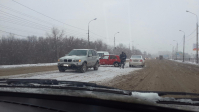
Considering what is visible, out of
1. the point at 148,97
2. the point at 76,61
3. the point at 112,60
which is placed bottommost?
the point at 112,60

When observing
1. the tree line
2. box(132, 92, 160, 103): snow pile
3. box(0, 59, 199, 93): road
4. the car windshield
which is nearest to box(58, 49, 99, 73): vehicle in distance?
the car windshield

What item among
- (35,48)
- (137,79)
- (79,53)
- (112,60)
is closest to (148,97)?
(137,79)

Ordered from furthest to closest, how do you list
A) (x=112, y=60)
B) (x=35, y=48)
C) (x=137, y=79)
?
(x=35, y=48) < (x=112, y=60) < (x=137, y=79)

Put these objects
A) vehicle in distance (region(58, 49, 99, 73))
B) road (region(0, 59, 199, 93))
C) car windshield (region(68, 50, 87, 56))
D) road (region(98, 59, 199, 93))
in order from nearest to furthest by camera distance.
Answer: road (region(98, 59, 199, 93)), road (region(0, 59, 199, 93)), vehicle in distance (region(58, 49, 99, 73)), car windshield (region(68, 50, 87, 56))

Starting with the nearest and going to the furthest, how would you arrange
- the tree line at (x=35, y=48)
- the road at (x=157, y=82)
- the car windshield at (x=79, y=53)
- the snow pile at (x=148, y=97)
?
the snow pile at (x=148, y=97) < the road at (x=157, y=82) < the car windshield at (x=79, y=53) < the tree line at (x=35, y=48)

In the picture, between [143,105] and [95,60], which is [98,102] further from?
[95,60]

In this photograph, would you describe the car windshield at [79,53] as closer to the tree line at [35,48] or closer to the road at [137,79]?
the road at [137,79]

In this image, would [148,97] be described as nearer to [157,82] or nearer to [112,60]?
[157,82]

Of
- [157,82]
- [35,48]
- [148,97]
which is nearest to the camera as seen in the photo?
[148,97]

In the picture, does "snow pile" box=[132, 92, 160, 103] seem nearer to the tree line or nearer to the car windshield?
the car windshield

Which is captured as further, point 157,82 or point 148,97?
point 157,82

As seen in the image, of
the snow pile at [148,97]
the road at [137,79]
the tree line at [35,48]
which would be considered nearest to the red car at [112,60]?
the road at [137,79]

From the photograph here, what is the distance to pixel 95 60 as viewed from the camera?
14828 millimetres

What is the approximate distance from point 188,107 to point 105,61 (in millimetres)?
19555
